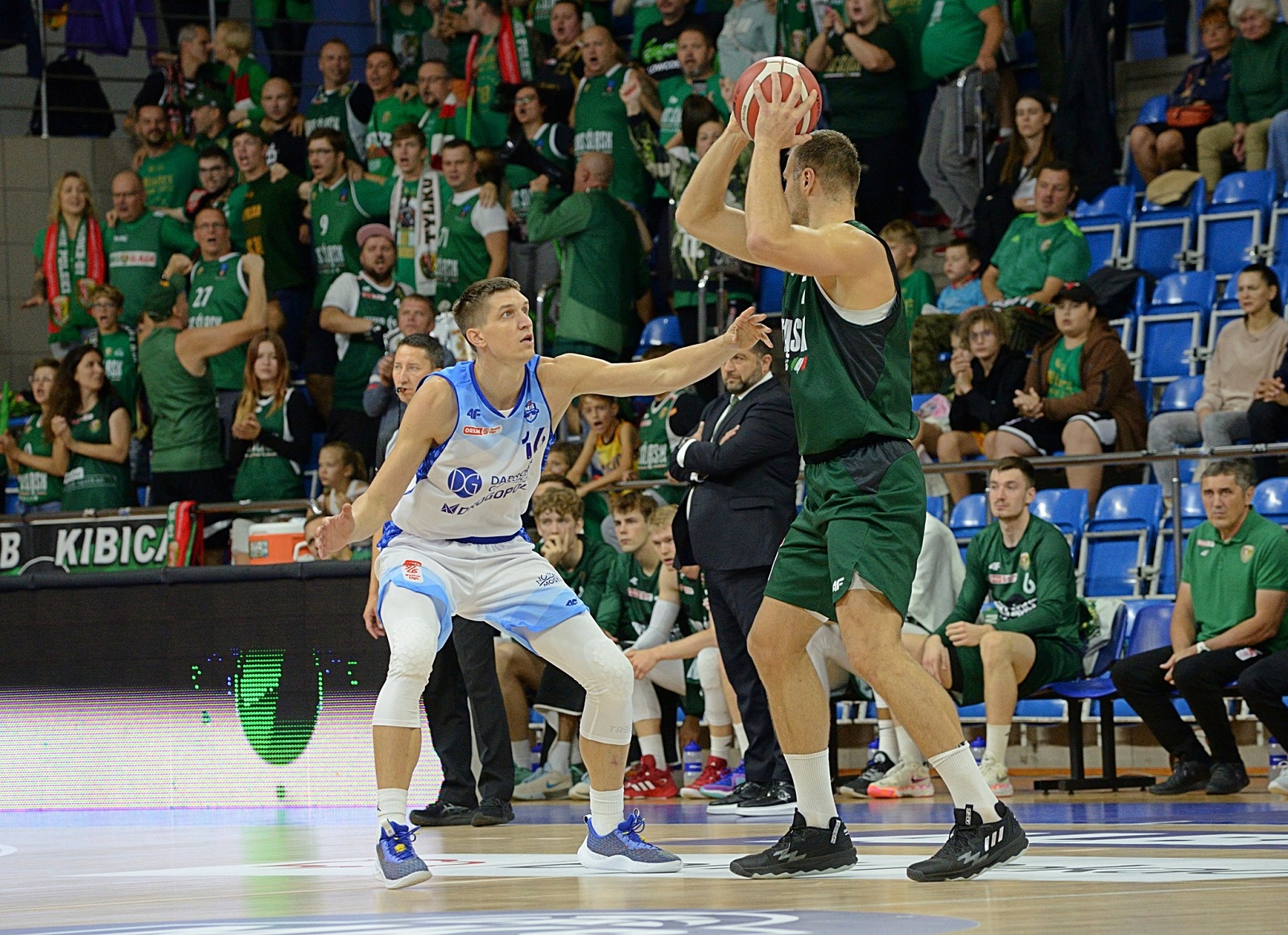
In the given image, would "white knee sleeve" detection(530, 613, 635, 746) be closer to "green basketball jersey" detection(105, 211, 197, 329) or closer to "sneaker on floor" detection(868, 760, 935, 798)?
"sneaker on floor" detection(868, 760, 935, 798)

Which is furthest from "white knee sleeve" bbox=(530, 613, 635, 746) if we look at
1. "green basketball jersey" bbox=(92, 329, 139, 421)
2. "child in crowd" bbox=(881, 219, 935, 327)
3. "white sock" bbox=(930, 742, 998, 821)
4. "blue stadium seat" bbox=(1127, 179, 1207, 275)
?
"green basketball jersey" bbox=(92, 329, 139, 421)

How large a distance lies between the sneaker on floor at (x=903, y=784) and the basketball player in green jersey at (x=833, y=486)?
333 cm

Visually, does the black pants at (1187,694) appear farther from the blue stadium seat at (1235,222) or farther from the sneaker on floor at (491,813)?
the blue stadium seat at (1235,222)

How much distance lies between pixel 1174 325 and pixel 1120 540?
189cm

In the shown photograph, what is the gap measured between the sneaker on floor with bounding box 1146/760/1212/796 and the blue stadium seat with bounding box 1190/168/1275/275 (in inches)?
159

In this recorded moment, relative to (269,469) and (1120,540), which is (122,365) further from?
(1120,540)

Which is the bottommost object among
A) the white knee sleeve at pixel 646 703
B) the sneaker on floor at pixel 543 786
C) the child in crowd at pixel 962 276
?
the sneaker on floor at pixel 543 786

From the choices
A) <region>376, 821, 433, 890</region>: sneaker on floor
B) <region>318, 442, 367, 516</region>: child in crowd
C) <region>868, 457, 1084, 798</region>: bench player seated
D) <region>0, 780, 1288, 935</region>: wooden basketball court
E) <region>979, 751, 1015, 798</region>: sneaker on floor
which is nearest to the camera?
<region>0, 780, 1288, 935</region>: wooden basketball court

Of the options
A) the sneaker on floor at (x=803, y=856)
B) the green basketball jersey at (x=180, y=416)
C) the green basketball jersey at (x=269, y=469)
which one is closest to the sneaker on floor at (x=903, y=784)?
the sneaker on floor at (x=803, y=856)

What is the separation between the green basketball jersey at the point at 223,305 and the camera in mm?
13242

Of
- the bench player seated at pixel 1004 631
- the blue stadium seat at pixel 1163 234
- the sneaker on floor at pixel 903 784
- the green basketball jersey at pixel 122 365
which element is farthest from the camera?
the green basketball jersey at pixel 122 365

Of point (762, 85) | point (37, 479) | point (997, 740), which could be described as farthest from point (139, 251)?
point (762, 85)

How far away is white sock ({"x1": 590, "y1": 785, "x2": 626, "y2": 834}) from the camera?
220 inches

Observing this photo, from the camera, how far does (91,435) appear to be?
43.3ft
